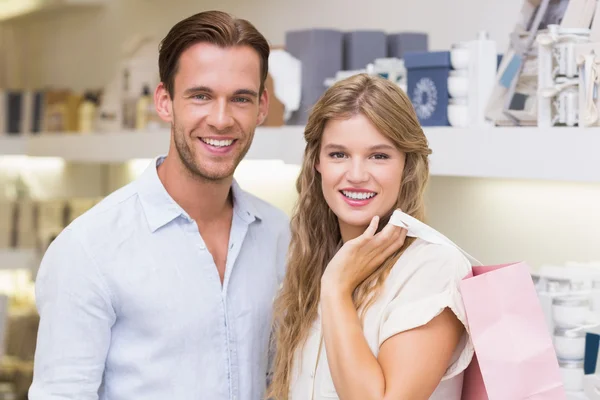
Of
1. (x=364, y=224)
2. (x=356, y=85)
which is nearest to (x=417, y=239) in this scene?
(x=364, y=224)

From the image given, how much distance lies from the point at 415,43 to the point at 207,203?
3.46 ft

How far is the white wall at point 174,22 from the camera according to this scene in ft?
Answer: 9.25

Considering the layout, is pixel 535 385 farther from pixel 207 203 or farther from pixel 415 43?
pixel 415 43

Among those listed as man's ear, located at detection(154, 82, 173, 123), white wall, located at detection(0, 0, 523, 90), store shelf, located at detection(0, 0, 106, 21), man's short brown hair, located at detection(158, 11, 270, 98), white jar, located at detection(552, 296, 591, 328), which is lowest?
white jar, located at detection(552, 296, 591, 328)

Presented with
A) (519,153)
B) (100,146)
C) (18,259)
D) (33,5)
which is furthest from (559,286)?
(33,5)

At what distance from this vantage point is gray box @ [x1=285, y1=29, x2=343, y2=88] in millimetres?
2508

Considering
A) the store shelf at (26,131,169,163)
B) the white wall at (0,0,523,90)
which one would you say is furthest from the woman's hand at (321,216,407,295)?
the store shelf at (26,131,169,163)

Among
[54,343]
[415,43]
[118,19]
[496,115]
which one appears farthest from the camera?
[118,19]

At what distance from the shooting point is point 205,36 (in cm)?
165

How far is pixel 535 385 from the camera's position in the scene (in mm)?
1335

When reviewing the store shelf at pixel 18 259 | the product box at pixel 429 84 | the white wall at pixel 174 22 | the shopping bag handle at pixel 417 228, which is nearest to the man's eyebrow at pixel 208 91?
the shopping bag handle at pixel 417 228

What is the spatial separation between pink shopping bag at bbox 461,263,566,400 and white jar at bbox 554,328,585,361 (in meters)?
0.42

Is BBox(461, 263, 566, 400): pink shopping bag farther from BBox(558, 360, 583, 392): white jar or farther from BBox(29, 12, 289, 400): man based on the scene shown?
BBox(29, 12, 289, 400): man

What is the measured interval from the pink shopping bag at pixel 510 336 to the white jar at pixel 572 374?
0.42 m
